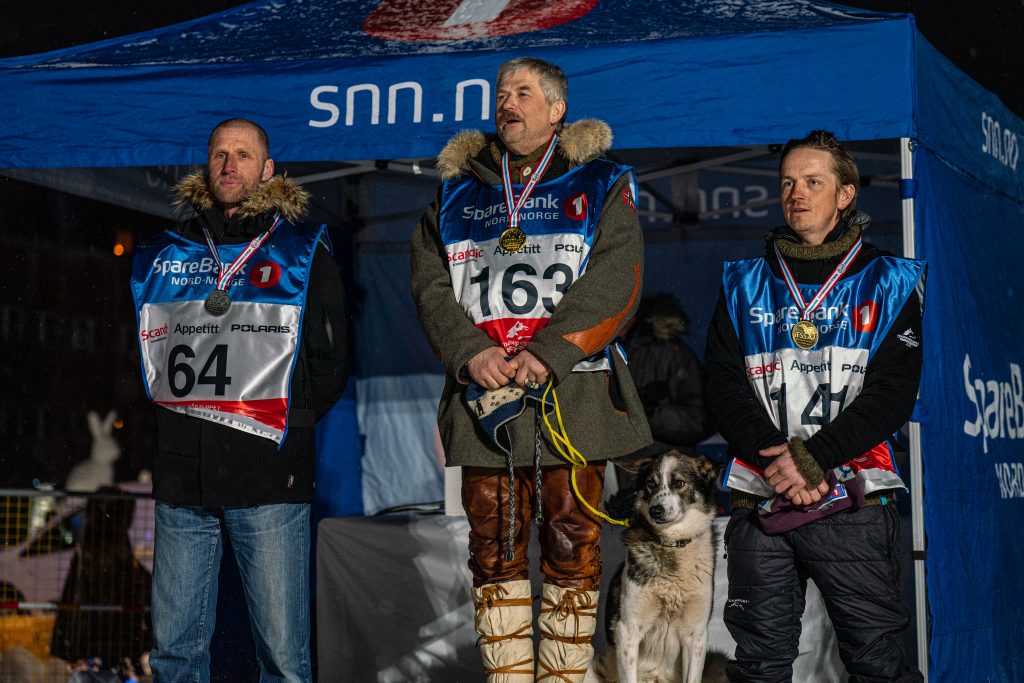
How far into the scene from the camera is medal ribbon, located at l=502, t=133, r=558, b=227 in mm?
3170

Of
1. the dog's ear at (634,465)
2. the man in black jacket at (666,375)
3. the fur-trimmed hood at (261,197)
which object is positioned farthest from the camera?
the man in black jacket at (666,375)

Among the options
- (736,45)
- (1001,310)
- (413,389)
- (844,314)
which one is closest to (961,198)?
(1001,310)

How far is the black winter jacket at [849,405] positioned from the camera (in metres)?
3.01

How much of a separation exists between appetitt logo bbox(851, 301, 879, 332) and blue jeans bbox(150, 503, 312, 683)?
71.0 inches

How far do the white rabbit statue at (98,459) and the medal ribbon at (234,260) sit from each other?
5.21 meters

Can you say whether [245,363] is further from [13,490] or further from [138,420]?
[138,420]

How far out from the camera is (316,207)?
738 centimetres

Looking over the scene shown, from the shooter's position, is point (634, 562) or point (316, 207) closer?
point (634, 562)

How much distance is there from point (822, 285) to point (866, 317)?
16cm

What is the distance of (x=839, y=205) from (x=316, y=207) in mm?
4737

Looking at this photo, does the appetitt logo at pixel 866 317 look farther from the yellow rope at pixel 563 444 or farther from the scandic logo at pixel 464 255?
the scandic logo at pixel 464 255

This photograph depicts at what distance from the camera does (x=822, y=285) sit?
3.19 meters

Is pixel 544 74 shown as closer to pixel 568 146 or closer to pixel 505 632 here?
pixel 568 146

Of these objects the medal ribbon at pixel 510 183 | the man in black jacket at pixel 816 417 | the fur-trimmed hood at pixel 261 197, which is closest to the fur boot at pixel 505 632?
the man in black jacket at pixel 816 417
